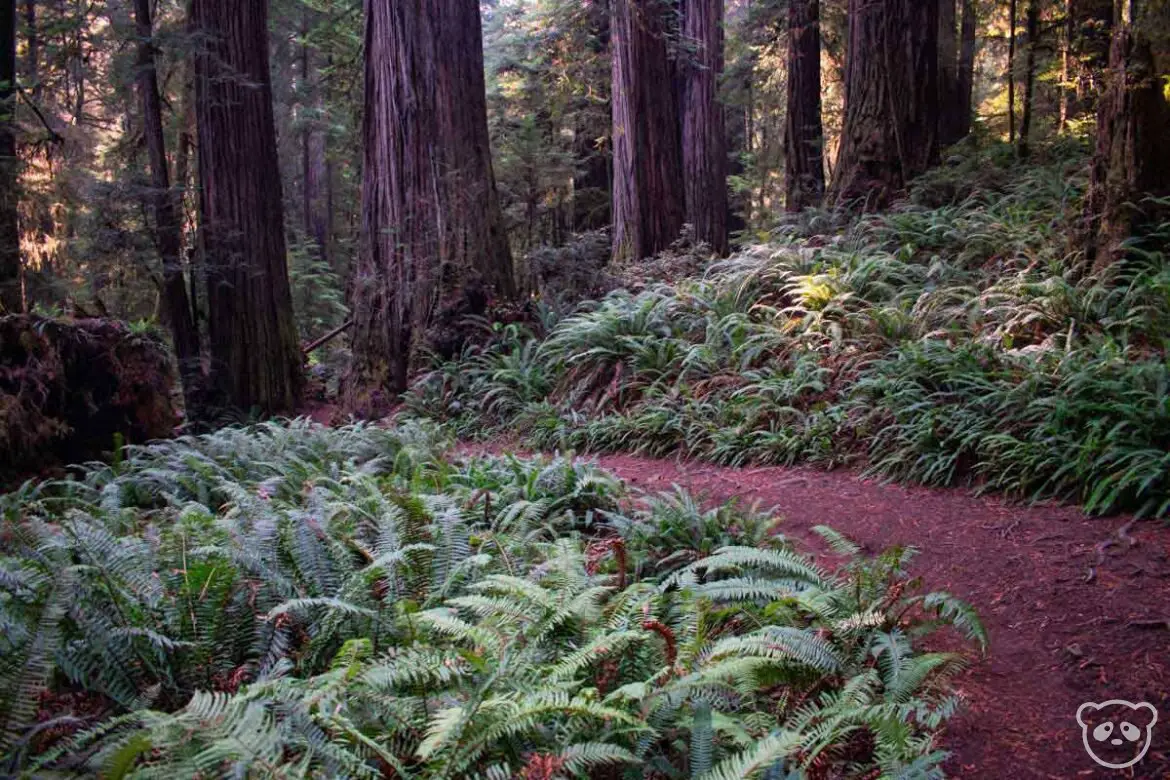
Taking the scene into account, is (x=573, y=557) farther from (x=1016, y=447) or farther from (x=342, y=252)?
(x=342, y=252)

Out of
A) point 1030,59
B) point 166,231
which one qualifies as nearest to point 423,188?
point 166,231

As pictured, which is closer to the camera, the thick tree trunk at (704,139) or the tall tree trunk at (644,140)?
the tall tree trunk at (644,140)

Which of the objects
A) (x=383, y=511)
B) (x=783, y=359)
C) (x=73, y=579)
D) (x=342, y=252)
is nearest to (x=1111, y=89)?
(x=783, y=359)

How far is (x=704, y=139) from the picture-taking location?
42.9ft

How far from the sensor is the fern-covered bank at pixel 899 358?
14.9ft

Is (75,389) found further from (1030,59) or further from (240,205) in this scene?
(1030,59)

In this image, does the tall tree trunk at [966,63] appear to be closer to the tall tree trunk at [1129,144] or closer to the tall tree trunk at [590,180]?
the tall tree trunk at [590,180]

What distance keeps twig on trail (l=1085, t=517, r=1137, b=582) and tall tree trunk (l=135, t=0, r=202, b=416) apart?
9.19 m

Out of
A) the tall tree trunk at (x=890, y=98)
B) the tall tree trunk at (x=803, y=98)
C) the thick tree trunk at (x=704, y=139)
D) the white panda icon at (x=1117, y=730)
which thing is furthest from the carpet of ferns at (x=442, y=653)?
the tall tree trunk at (x=803, y=98)

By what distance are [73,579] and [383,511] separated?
5.22ft

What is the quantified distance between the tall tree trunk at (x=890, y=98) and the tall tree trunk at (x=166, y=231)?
8.27m

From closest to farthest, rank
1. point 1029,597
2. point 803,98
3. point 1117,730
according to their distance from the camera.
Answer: point 1117,730 → point 1029,597 → point 803,98

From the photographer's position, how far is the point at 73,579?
7.12 ft

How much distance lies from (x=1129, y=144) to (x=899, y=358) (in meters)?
2.38
